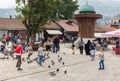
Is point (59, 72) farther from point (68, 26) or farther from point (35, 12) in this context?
point (68, 26)

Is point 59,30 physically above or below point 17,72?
below

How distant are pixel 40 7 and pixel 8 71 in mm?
16569

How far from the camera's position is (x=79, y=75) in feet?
61.6

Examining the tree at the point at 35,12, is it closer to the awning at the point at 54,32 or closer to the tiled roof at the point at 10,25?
the tiled roof at the point at 10,25

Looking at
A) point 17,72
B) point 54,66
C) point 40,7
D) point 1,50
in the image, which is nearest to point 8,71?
point 17,72

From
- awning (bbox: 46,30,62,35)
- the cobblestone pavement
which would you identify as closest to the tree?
the cobblestone pavement

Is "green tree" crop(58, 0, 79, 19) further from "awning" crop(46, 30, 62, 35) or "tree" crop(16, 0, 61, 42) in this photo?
"tree" crop(16, 0, 61, 42)

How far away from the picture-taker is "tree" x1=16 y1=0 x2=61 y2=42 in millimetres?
34375

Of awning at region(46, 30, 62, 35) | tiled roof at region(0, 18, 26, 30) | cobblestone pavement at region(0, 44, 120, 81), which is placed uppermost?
cobblestone pavement at region(0, 44, 120, 81)

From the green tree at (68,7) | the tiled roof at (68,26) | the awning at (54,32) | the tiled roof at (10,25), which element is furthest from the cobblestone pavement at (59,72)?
the green tree at (68,7)

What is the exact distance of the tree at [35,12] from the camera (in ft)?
113

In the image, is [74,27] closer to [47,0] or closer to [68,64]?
[47,0]

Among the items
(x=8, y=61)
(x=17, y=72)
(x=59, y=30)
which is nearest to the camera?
(x=17, y=72)

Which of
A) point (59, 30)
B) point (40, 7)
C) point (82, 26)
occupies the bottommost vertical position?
point (59, 30)
